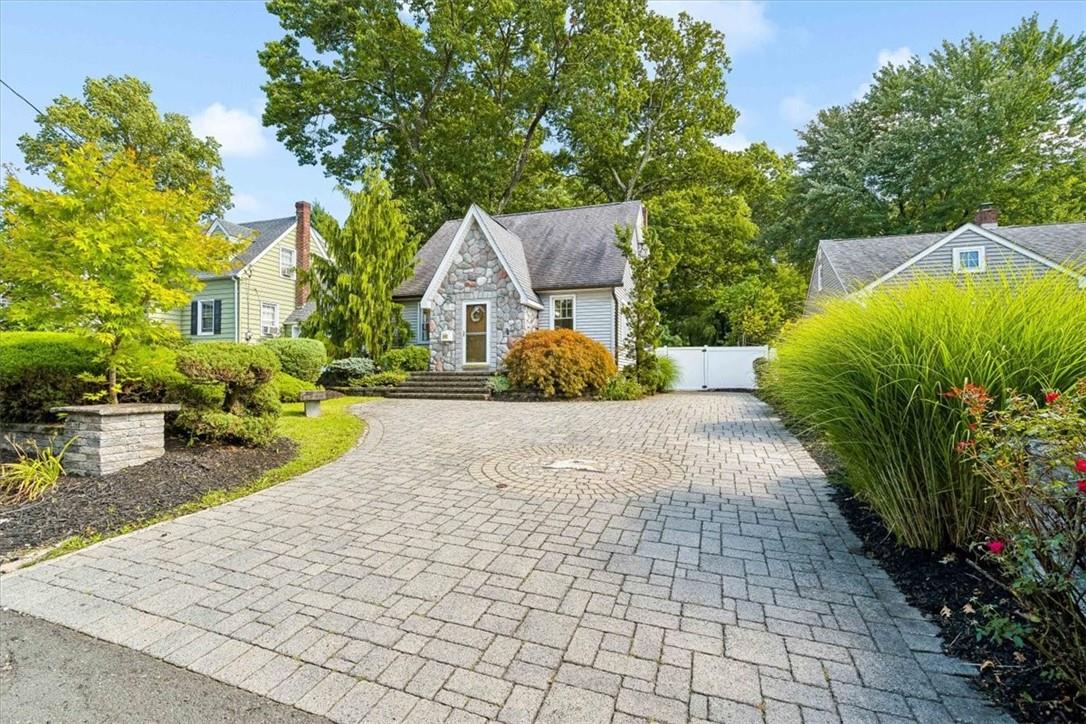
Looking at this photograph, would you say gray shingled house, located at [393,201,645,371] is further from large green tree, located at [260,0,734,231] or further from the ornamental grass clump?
the ornamental grass clump

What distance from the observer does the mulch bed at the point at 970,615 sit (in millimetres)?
1916

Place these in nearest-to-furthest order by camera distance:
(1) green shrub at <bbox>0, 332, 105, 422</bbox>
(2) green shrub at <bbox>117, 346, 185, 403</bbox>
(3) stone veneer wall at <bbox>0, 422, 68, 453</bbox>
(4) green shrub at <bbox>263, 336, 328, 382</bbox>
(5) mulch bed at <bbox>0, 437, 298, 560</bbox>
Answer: (5) mulch bed at <bbox>0, 437, 298, 560</bbox> → (3) stone veneer wall at <bbox>0, 422, 68, 453</bbox> → (1) green shrub at <bbox>0, 332, 105, 422</bbox> → (2) green shrub at <bbox>117, 346, 185, 403</bbox> → (4) green shrub at <bbox>263, 336, 328, 382</bbox>

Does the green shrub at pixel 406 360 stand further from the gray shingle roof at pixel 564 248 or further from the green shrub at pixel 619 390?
the green shrub at pixel 619 390

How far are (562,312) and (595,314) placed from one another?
4.10 ft

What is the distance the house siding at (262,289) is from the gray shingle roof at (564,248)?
805 cm

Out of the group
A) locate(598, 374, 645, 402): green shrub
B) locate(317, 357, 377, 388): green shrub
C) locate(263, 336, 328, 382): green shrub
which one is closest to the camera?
locate(263, 336, 328, 382): green shrub

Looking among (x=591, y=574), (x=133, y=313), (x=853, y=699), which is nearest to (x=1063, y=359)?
(x=853, y=699)

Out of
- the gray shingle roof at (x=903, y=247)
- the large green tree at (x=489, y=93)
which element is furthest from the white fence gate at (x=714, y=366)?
the large green tree at (x=489, y=93)

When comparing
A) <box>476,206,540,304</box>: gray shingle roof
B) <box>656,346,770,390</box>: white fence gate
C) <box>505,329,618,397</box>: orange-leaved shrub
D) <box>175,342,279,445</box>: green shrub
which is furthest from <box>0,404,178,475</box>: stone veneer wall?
<box>656,346,770,390</box>: white fence gate

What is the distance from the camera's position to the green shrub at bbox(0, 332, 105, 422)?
577 cm

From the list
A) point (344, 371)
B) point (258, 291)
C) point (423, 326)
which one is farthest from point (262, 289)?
point (344, 371)

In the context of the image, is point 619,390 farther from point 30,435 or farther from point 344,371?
point 30,435

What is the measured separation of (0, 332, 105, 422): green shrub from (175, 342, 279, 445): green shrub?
958 millimetres

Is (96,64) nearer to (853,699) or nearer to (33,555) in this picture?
(33,555)
